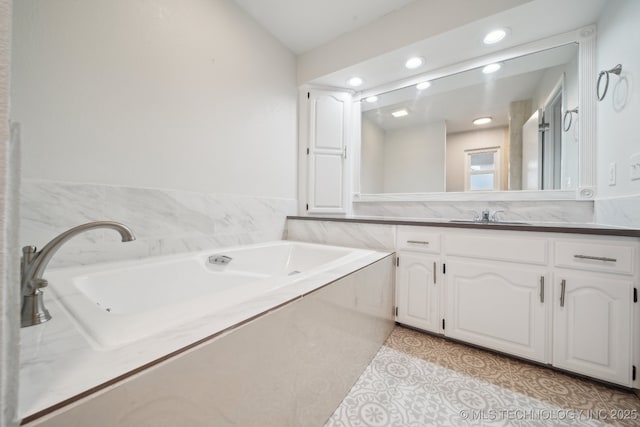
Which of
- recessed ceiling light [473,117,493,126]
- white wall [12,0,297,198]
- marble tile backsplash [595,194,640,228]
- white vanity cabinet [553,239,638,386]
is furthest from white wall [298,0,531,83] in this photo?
white vanity cabinet [553,239,638,386]

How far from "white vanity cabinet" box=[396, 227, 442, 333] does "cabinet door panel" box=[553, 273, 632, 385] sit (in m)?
0.59

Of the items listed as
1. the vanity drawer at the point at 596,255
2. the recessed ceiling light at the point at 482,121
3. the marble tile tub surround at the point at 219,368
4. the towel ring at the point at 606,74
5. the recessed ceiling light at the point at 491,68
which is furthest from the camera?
the recessed ceiling light at the point at 482,121

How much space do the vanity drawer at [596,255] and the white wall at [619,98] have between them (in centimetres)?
35

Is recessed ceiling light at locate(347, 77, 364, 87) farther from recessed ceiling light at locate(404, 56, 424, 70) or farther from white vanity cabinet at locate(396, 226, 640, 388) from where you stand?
white vanity cabinet at locate(396, 226, 640, 388)

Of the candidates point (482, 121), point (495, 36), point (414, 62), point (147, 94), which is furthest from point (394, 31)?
point (147, 94)

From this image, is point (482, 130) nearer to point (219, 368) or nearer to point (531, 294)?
point (531, 294)

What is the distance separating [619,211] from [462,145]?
1.13 m

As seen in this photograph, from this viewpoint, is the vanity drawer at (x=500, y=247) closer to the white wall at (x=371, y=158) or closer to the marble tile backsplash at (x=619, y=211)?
the marble tile backsplash at (x=619, y=211)

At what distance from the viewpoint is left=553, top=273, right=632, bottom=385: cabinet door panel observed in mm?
1152

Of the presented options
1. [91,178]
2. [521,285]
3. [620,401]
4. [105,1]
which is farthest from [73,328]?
[620,401]

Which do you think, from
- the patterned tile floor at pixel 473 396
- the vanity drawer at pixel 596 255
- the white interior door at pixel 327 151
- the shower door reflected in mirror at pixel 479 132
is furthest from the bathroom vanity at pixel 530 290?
the white interior door at pixel 327 151

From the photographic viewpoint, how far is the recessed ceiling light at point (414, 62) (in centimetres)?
212

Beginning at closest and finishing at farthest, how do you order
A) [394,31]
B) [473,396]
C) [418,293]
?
1. [473,396]
2. [418,293]
3. [394,31]

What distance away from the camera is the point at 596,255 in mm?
1212
